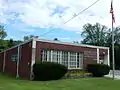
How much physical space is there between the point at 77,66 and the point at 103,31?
36.5 meters

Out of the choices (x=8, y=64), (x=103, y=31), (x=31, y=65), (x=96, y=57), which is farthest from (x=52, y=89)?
(x=103, y=31)

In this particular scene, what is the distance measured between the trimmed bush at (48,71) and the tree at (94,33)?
38.6 meters

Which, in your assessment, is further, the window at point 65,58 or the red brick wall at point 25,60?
the window at point 65,58

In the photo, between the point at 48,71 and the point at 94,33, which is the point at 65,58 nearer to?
the point at 48,71

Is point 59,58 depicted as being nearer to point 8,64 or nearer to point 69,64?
point 69,64

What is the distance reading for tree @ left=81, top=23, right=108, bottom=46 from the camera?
6285 centimetres

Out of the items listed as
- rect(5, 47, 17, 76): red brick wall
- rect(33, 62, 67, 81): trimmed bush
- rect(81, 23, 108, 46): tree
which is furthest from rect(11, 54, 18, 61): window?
rect(81, 23, 108, 46): tree

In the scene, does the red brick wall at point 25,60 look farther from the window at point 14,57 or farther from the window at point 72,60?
the window at point 72,60

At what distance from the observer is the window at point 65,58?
26.9 metres

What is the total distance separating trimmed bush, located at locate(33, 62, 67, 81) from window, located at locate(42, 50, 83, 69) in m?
2.29

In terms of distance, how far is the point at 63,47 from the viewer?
2798 cm

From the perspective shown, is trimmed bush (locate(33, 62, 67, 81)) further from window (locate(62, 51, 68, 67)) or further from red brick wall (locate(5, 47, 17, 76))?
red brick wall (locate(5, 47, 17, 76))

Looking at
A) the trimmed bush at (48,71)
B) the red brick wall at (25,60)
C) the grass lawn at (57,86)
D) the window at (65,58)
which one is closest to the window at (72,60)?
the window at (65,58)

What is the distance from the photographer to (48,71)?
2395cm
